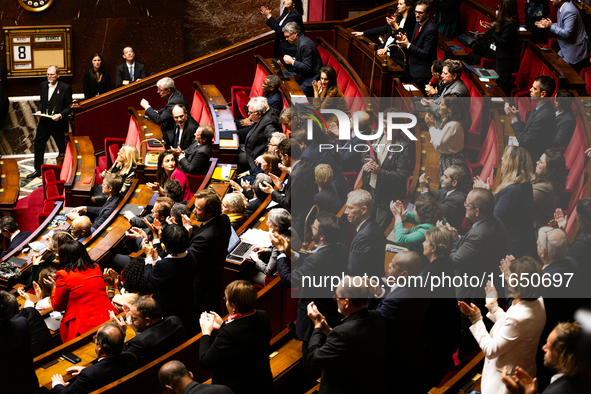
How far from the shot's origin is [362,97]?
3.51 metres

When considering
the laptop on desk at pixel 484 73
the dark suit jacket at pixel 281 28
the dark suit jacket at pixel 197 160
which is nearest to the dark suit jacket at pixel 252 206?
the dark suit jacket at pixel 197 160

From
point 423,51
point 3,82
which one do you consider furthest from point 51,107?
point 423,51

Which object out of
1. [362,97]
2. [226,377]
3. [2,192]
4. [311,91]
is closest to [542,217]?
[226,377]

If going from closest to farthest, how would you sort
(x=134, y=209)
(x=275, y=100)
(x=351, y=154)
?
(x=351, y=154) < (x=134, y=209) < (x=275, y=100)

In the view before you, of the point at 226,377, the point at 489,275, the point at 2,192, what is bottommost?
the point at 2,192

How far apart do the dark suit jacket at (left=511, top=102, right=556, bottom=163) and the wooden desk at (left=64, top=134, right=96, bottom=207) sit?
2.51m

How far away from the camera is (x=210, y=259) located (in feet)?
7.30

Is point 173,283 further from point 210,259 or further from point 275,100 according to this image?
point 275,100

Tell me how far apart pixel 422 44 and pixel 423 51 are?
6 centimetres

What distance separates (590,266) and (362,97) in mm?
2005

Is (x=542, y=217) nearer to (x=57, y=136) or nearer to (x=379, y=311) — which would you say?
(x=379, y=311)

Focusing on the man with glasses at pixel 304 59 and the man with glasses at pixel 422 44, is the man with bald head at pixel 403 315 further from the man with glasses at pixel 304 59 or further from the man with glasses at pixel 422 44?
the man with glasses at pixel 304 59

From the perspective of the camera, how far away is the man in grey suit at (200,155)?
331 cm

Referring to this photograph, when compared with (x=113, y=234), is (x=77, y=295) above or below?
above
